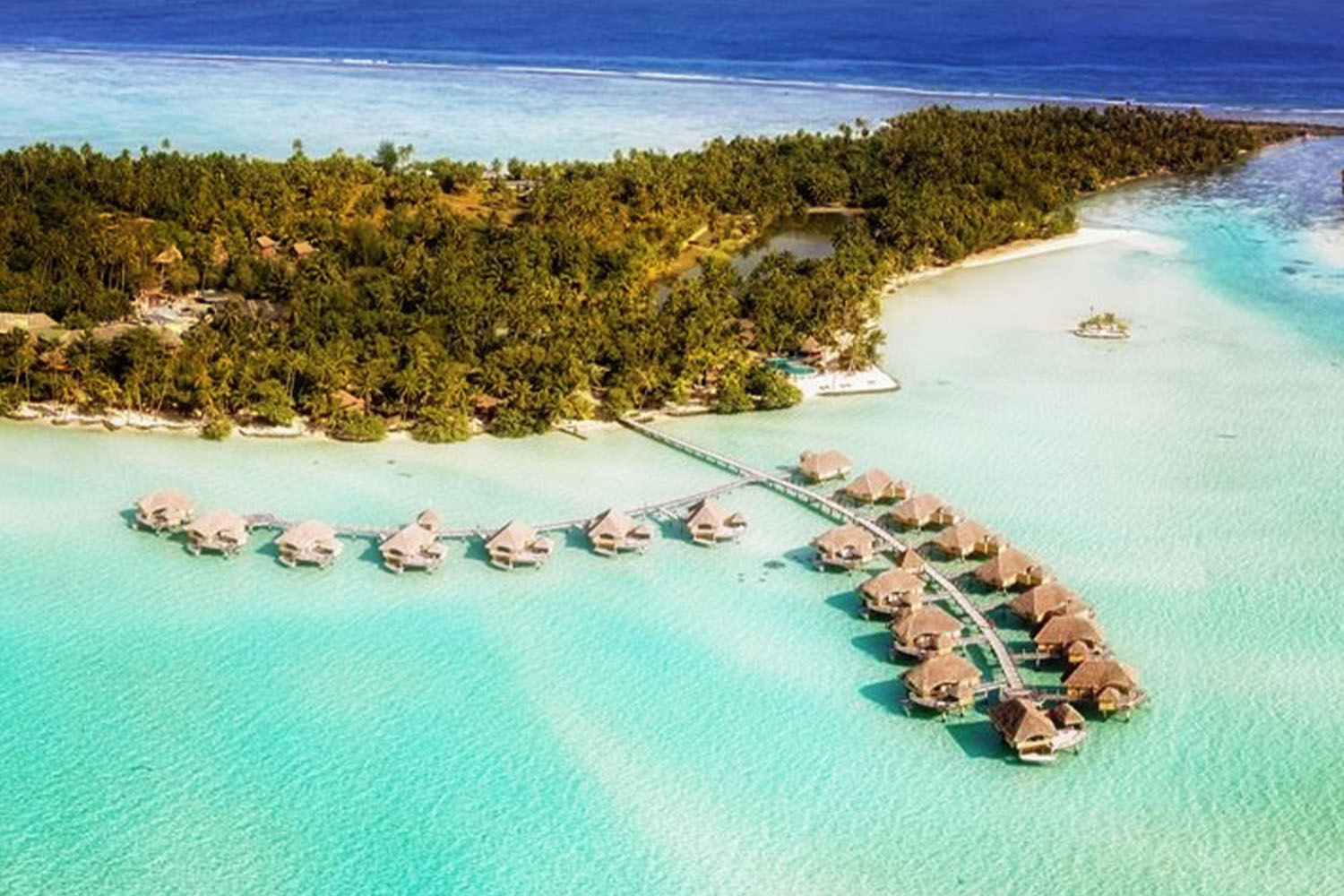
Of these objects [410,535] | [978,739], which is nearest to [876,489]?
[978,739]

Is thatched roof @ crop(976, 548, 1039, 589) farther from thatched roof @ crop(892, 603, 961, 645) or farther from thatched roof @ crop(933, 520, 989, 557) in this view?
thatched roof @ crop(892, 603, 961, 645)

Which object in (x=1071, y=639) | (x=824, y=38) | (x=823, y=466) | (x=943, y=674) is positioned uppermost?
(x=824, y=38)

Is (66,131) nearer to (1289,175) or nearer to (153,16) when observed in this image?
(1289,175)

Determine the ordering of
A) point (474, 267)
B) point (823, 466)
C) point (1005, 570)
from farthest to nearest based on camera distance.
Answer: point (474, 267)
point (823, 466)
point (1005, 570)

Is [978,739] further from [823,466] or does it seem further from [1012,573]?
[823,466]

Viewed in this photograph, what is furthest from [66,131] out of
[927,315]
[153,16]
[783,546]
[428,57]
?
[153,16]

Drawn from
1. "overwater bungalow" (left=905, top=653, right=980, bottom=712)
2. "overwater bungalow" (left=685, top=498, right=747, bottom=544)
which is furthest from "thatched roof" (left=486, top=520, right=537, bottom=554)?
"overwater bungalow" (left=905, top=653, right=980, bottom=712)

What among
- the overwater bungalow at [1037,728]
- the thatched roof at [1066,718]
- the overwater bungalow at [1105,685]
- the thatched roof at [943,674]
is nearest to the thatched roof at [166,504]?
the thatched roof at [943,674]
